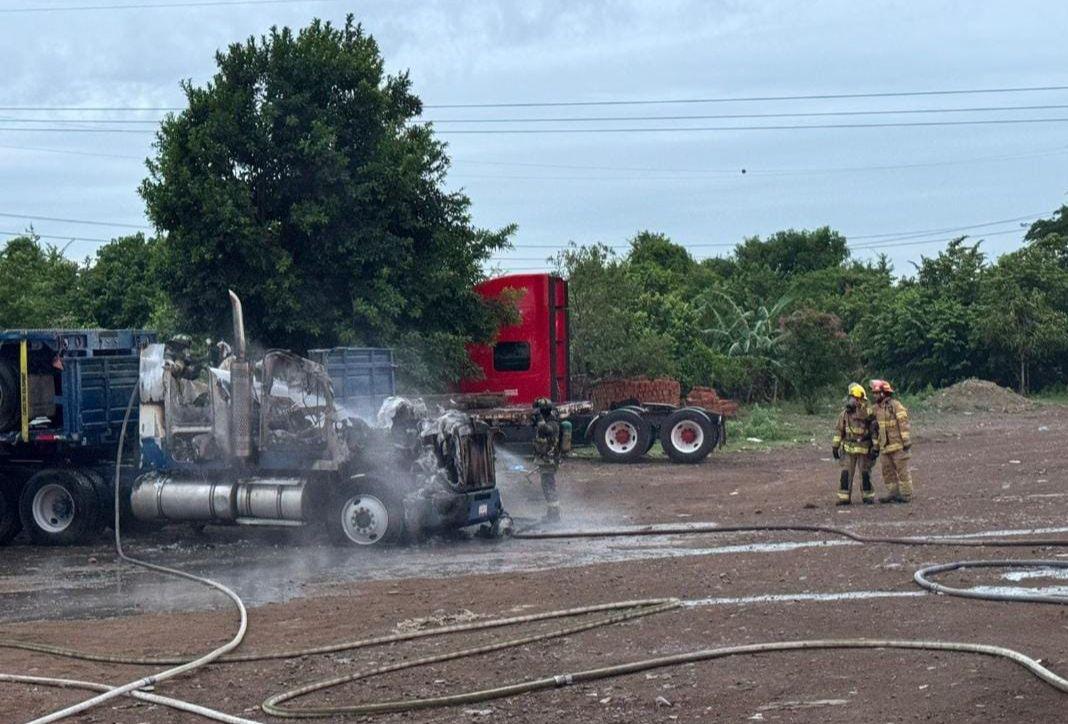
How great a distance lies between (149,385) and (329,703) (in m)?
8.85

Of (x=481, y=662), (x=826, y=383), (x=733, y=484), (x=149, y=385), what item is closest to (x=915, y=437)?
(x=826, y=383)

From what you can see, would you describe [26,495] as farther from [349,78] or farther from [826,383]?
[826,383]

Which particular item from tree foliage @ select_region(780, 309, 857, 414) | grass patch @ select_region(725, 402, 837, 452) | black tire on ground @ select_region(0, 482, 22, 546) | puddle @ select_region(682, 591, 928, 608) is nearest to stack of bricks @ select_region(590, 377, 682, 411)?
grass patch @ select_region(725, 402, 837, 452)

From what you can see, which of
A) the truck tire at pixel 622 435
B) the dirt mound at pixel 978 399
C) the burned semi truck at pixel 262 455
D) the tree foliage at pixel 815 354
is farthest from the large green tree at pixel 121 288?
the dirt mound at pixel 978 399

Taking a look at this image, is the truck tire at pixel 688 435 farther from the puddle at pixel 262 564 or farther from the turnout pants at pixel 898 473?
the puddle at pixel 262 564

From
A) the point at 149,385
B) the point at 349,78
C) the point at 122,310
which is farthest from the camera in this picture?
the point at 122,310

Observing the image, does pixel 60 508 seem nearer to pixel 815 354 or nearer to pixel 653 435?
pixel 653 435

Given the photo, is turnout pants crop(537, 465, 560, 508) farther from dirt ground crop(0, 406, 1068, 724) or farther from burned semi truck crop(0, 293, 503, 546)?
burned semi truck crop(0, 293, 503, 546)

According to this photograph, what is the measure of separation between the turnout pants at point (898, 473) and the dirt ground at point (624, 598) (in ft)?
1.58

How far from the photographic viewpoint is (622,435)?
25531mm

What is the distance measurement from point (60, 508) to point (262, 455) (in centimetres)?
337

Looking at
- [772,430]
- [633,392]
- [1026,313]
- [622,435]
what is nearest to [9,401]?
[622,435]

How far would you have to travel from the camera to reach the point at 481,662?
378 inches

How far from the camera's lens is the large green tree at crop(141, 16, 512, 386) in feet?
75.4
